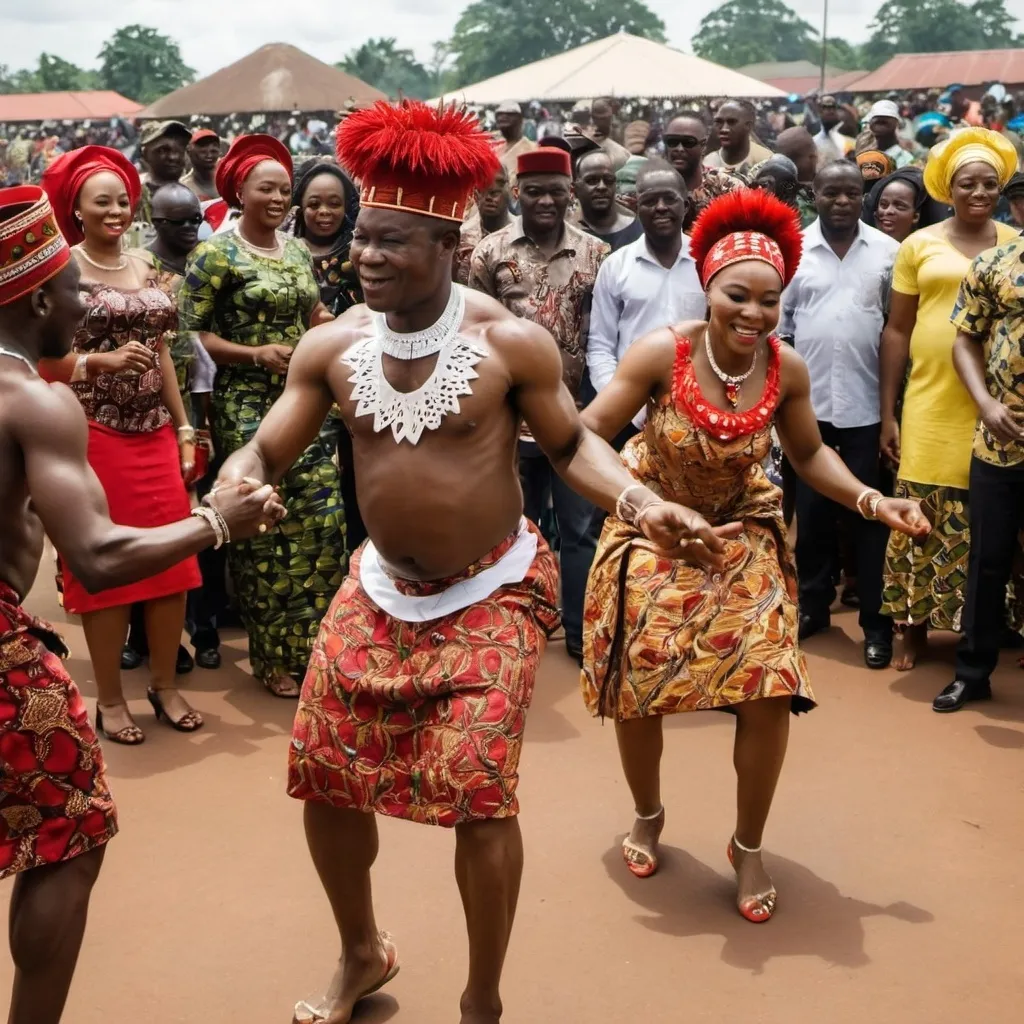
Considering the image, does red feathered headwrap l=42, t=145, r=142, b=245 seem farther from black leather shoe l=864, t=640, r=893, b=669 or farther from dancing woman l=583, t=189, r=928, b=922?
black leather shoe l=864, t=640, r=893, b=669

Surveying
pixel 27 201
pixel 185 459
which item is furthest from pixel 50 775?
pixel 185 459

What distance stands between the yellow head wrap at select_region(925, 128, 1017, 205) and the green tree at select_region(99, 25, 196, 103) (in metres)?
65.3

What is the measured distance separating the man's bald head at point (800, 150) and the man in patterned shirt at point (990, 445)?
356 cm

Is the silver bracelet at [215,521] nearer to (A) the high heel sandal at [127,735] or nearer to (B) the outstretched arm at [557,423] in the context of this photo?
(B) the outstretched arm at [557,423]

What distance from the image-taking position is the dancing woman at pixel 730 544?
3.78m

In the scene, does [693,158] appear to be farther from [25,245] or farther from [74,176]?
[25,245]

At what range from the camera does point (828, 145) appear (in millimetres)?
11945

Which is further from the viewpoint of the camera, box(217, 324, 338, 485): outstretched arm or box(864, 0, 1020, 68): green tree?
box(864, 0, 1020, 68): green tree

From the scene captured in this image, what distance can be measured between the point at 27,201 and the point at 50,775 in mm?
1179

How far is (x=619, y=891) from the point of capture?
156 inches

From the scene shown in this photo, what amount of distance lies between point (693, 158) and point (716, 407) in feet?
13.4

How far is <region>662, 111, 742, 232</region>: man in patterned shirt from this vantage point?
24.5 feet

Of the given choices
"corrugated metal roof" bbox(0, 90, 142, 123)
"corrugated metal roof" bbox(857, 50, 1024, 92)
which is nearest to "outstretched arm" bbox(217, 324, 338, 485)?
"corrugated metal roof" bbox(0, 90, 142, 123)

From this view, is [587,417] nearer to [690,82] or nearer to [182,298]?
[182,298]
